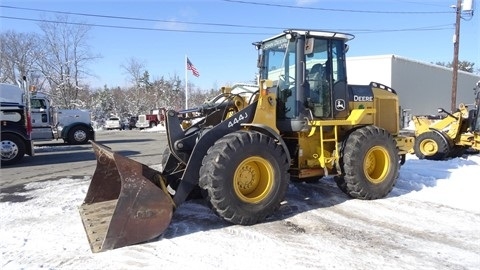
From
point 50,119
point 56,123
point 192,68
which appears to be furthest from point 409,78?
point 50,119

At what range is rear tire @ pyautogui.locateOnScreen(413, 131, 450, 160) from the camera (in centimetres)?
1102

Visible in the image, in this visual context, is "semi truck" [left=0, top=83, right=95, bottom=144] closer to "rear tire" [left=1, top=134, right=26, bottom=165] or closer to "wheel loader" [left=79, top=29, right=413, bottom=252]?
"rear tire" [left=1, top=134, right=26, bottom=165]

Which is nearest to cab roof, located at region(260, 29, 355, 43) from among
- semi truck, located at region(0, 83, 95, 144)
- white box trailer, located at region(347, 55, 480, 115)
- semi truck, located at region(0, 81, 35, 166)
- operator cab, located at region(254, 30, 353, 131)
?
operator cab, located at region(254, 30, 353, 131)

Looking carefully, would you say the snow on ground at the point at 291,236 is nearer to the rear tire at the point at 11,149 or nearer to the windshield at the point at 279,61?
the windshield at the point at 279,61

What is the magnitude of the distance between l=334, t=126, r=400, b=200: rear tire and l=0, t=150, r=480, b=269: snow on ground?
222 mm

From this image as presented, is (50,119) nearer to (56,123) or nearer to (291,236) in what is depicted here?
(56,123)

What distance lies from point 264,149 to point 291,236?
1130 millimetres

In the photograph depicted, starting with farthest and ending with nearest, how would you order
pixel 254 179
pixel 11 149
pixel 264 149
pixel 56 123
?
pixel 56 123
pixel 11 149
pixel 254 179
pixel 264 149

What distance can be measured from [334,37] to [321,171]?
7.04 ft

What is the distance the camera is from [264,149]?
504cm

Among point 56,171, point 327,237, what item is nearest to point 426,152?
point 327,237

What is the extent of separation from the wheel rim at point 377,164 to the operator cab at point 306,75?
2.54ft

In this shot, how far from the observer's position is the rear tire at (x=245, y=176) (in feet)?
15.3

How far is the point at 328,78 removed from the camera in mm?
6266
